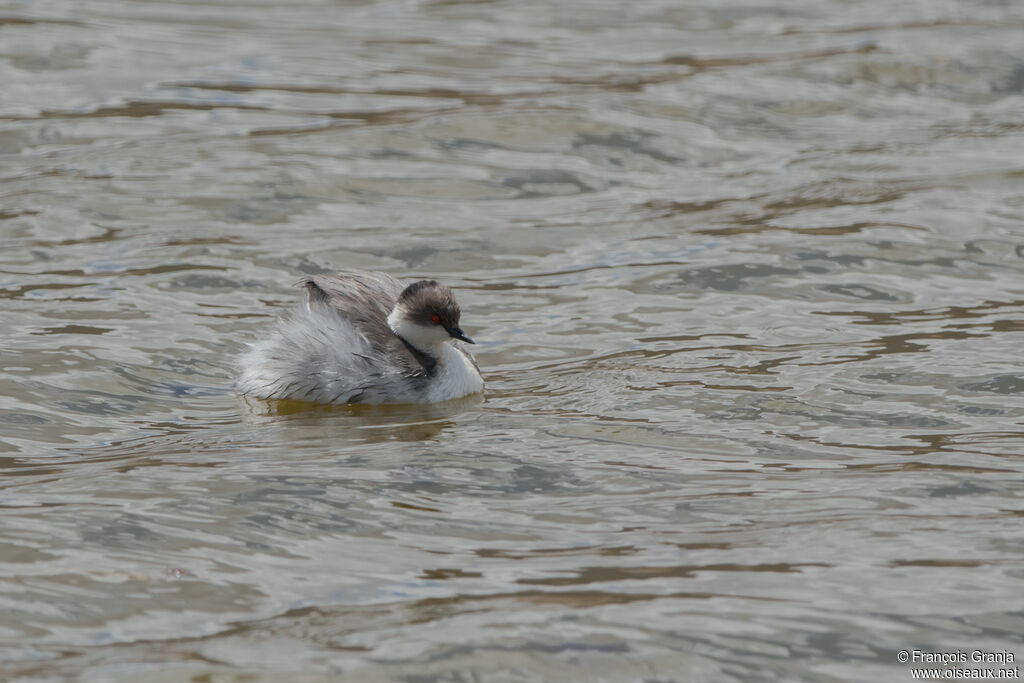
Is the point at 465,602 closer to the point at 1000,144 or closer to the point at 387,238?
the point at 387,238

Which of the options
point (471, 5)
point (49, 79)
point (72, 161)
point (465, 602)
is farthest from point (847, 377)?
point (471, 5)

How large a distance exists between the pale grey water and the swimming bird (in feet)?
0.40

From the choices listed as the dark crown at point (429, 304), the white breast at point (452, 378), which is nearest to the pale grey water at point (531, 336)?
the white breast at point (452, 378)

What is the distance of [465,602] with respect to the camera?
506 centimetres

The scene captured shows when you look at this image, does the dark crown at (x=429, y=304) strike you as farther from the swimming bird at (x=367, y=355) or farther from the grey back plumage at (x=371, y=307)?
the grey back plumage at (x=371, y=307)

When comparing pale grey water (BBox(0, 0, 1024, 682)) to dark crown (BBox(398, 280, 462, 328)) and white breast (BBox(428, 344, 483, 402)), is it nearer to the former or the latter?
white breast (BBox(428, 344, 483, 402))

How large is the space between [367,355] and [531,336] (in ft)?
4.40

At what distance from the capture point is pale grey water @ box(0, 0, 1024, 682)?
5004mm

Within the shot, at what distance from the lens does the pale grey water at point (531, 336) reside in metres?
5.00

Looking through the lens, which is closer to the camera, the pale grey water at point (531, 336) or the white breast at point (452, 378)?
the pale grey water at point (531, 336)

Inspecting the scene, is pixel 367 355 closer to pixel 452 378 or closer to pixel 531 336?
pixel 452 378

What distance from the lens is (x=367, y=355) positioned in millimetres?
7664

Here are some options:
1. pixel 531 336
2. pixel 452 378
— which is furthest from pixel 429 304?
pixel 531 336

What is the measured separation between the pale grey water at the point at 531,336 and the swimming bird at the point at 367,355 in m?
0.12
